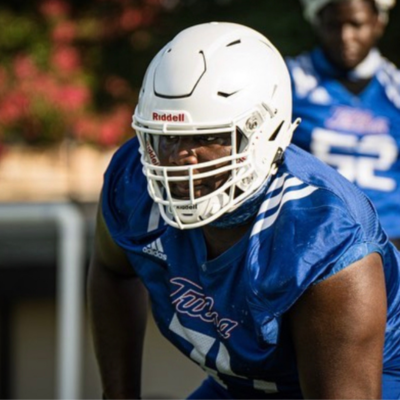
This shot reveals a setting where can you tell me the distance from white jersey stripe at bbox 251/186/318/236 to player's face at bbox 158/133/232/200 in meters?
0.13

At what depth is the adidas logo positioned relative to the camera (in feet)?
8.70

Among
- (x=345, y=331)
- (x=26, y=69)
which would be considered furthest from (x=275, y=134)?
(x=26, y=69)

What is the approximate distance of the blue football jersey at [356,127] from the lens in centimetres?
410

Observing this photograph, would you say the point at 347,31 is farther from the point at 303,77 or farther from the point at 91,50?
the point at 91,50

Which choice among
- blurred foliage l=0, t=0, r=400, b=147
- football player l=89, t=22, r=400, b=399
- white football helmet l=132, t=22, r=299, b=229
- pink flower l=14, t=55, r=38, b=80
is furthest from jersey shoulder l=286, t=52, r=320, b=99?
pink flower l=14, t=55, r=38, b=80

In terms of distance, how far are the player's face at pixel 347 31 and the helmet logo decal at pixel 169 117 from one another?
5.67 ft

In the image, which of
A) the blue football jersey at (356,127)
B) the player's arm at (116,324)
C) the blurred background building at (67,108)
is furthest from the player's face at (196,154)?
the blurred background building at (67,108)

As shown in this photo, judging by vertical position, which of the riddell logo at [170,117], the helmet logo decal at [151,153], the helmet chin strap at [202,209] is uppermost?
the riddell logo at [170,117]

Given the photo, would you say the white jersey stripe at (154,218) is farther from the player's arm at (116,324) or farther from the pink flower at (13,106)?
the pink flower at (13,106)

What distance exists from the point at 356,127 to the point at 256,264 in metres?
1.83

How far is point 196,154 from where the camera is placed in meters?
2.46

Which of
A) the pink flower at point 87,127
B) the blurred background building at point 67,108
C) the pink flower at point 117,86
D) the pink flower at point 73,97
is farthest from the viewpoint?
the pink flower at point 87,127

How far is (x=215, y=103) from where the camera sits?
2459 mm

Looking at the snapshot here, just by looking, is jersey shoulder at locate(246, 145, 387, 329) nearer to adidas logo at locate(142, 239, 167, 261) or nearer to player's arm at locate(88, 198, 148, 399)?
adidas logo at locate(142, 239, 167, 261)
